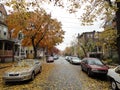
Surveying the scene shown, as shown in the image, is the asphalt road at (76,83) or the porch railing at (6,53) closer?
the asphalt road at (76,83)

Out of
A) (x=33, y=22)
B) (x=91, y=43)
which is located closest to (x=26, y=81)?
(x=33, y=22)

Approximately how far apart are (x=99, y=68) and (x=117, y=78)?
604 cm

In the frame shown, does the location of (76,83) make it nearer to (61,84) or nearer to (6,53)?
(61,84)

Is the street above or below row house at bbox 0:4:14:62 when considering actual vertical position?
below

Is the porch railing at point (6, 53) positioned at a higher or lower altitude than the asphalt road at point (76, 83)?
higher

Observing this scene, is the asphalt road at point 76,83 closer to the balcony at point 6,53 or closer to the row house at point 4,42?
the balcony at point 6,53

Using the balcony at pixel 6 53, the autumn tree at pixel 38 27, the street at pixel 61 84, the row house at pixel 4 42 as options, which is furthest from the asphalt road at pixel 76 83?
the row house at pixel 4 42

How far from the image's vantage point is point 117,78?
998 centimetres

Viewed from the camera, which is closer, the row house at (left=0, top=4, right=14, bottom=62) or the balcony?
the balcony

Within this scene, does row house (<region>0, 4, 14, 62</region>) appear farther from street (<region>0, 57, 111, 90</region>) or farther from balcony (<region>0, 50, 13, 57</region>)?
street (<region>0, 57, 111, 90</region>)

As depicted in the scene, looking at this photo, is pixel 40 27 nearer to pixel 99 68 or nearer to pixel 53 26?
pixel 53 26

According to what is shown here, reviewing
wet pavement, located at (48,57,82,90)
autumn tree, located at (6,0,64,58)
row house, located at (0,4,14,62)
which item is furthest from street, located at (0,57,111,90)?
row house, located at (0,4,14,62)

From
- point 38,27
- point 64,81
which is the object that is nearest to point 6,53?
point 38,27

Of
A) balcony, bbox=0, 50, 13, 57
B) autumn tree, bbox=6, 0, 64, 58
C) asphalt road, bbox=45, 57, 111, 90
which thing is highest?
autumn tree, bbox=6, 0, 64, 58
